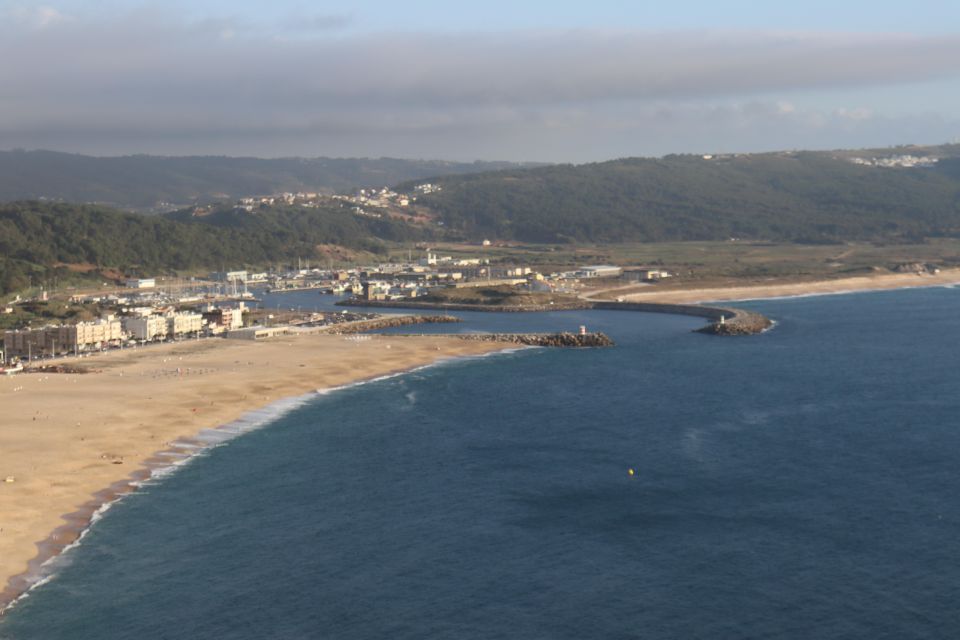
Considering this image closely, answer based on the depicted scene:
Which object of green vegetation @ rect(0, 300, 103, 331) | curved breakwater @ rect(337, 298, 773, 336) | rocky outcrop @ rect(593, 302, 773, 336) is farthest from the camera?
curved breakwater @ rect(337, 298, 773, 336)

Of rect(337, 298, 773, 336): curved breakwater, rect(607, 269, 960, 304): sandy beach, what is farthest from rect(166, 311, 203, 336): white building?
rect(607, 269, 960, 304): sandy beach

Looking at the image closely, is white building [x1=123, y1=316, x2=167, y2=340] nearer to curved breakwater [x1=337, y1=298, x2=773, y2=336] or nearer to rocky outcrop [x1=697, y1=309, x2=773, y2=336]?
curved breakwater [x1=337, y1=298, x2=773, y2=336]

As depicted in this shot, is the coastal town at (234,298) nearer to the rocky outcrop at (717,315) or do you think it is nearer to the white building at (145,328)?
the white building at (145,328)

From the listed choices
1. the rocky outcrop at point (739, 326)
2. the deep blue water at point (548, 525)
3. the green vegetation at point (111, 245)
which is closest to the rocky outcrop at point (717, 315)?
the rocky outcrop at point (739, 326)

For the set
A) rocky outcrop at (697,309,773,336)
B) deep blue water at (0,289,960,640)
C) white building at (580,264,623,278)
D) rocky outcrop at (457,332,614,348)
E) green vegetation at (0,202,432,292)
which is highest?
green vegetation at (0,202,432,292)

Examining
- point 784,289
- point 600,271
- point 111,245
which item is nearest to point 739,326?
point 784,289

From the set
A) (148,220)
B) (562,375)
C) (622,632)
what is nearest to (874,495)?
(622,632)

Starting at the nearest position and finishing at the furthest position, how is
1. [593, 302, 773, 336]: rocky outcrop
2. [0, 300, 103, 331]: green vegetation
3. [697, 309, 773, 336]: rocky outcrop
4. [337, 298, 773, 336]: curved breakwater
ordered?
[0, 300, 103, 331]: green vegetation
[697, 309, 773, 336]: rocky outcrop
[593, 302, 773, 336]: rocky outcrop
[337, 298, 773, 336]: curved breakwater
